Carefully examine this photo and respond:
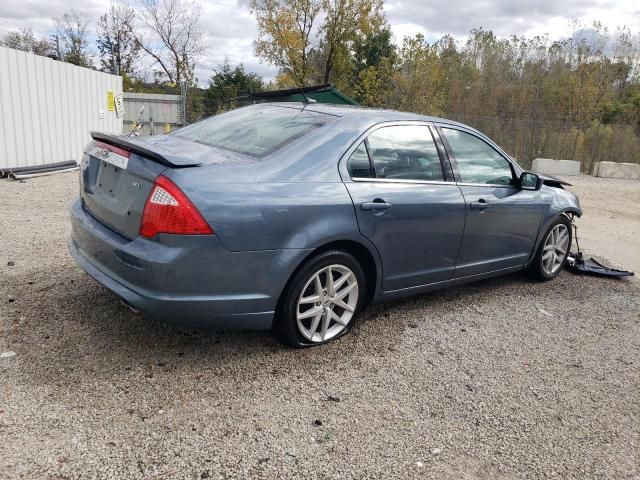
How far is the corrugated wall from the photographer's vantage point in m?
9.89

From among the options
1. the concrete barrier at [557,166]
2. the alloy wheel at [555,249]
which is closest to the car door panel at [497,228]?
the alloy wheel at [555,249]

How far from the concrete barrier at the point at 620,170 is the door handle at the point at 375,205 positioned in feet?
61.5

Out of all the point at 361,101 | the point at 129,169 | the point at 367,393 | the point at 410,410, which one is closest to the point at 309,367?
the point at 367,393

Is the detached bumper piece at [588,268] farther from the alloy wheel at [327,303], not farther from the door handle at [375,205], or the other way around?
the alloy wheel at [327,303]

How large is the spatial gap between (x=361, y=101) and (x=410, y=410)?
25907 millimetres

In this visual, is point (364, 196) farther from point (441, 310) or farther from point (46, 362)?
point (46, 362)

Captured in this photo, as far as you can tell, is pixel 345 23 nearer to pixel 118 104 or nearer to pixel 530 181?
pixel 118 104

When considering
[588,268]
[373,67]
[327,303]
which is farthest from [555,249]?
[373,67]

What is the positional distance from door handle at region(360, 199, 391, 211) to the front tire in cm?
33

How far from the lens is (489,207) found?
4340mm

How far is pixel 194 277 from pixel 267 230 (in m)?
0.48

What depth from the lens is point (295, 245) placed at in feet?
10.1

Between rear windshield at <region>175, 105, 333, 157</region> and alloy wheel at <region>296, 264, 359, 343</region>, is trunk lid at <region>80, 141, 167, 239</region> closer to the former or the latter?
rear windshield at <region>175, 105, 333, 157</region>

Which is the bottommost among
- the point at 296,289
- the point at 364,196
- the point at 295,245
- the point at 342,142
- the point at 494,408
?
the point at 494,408
